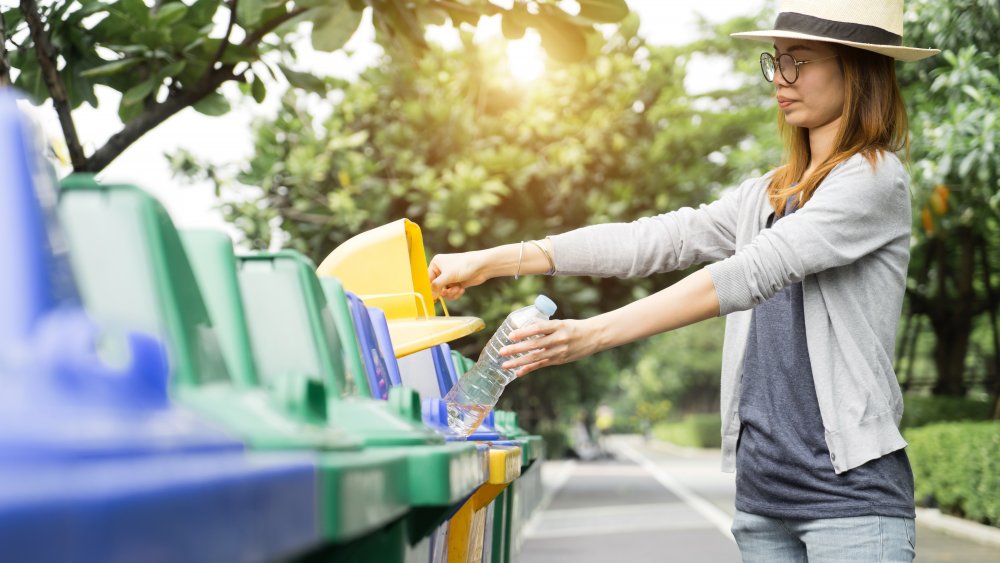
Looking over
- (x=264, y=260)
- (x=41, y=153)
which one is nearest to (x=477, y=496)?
(x=264, y=260)

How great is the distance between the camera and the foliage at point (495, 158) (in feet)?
42.8

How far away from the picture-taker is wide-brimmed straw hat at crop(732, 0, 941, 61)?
2.98 metres

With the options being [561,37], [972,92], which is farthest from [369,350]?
[972,92]

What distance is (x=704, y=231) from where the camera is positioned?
346cm

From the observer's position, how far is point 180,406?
121 centimetres

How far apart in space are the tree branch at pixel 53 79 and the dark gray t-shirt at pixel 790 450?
2.64 m

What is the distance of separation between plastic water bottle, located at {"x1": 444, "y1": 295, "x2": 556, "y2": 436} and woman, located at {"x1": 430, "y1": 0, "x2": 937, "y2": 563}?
0.78 feet

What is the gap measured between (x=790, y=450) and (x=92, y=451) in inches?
87.5

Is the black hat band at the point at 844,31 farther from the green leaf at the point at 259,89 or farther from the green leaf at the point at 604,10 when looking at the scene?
the green leaf at the point at 259,89

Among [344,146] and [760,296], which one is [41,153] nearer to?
[760,296]

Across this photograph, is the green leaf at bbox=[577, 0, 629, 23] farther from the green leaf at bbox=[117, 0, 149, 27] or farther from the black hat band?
the green leaf at bbox=[117, 0, 149, 27]

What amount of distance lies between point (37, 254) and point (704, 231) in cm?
256

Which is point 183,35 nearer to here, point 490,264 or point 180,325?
point 490,264

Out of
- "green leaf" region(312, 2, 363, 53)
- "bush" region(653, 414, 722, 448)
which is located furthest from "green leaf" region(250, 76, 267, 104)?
"bush" region(653, 414, 722, 448)
